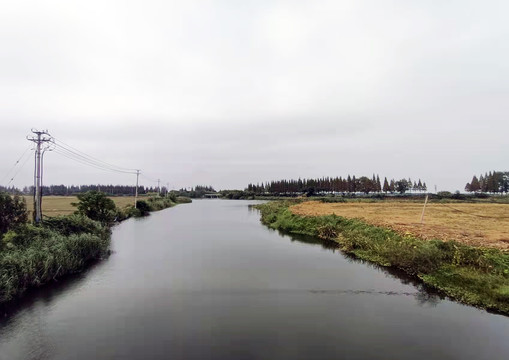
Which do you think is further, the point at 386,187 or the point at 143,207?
the point at 386,187

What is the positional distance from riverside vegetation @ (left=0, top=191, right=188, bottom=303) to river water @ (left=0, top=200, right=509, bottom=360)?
0.77m

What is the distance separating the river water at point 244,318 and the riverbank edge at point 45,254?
0.64 m

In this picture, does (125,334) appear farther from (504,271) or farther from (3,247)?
(504,271)

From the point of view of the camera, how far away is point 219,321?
9578 millimetres

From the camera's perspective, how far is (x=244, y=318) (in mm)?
9836

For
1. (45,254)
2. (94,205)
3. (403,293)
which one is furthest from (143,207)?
(403,293)

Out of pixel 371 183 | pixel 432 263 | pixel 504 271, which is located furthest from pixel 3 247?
pixel 371 183

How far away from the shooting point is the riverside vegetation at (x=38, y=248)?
11125mm

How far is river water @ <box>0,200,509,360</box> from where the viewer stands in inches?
310

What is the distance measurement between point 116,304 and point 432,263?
13.9 m

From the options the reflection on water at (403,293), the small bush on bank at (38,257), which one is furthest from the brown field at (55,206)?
the reflection on water at (403,293)

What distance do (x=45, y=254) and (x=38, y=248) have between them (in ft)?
1.85

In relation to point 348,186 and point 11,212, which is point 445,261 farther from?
point 348,186

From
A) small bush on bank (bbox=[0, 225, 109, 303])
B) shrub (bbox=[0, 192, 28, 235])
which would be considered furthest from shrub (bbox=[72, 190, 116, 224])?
shrub (bbox=[0, 192, 28, 235])
